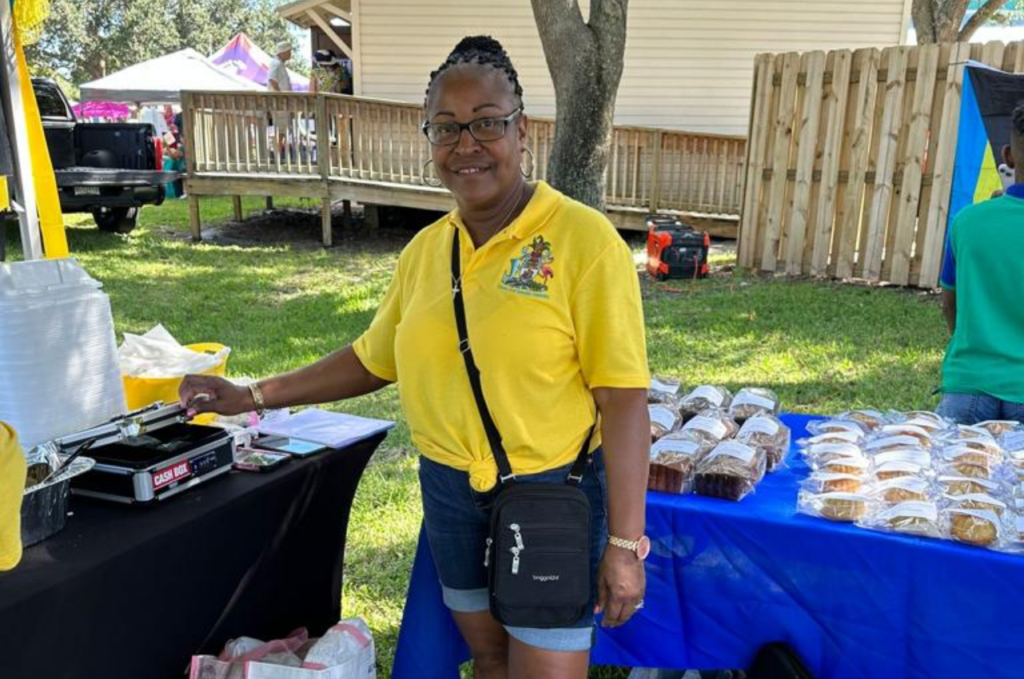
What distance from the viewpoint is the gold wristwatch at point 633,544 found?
1832mm

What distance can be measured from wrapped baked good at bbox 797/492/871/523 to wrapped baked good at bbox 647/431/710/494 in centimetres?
30

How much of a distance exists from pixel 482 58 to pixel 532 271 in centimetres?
48

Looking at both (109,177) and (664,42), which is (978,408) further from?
(664,42)

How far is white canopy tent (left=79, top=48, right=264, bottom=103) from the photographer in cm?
2434

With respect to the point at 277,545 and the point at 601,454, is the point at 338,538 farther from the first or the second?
the point at 601,454

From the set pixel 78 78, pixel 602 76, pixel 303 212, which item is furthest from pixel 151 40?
pixel 602 76

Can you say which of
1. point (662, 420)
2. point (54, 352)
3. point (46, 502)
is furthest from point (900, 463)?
point (54, 352)

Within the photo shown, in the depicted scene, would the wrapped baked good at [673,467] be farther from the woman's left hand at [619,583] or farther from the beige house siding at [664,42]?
the beige house siding at [664,42]

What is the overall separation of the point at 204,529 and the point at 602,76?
23.6 ft

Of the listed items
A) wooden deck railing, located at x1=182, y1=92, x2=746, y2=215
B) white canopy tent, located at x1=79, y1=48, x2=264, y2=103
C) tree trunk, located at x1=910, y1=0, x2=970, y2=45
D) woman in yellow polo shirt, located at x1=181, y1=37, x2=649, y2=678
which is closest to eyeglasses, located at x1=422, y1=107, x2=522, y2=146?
woman in yellow polo shirt, located at x1=181, y1=37, x2=649, y2=678

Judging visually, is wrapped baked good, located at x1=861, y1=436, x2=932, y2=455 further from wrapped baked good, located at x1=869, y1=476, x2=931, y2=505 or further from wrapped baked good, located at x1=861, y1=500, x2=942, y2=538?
wrapped baked good, located at x1=861, y1=500, x2=942, y2=538

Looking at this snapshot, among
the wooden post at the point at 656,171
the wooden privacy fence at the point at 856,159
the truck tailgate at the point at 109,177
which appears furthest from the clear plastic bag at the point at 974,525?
the truck tailgate at the point at 109,177

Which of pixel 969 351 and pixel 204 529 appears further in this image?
pixel 969 351

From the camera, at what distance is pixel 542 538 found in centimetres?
179
